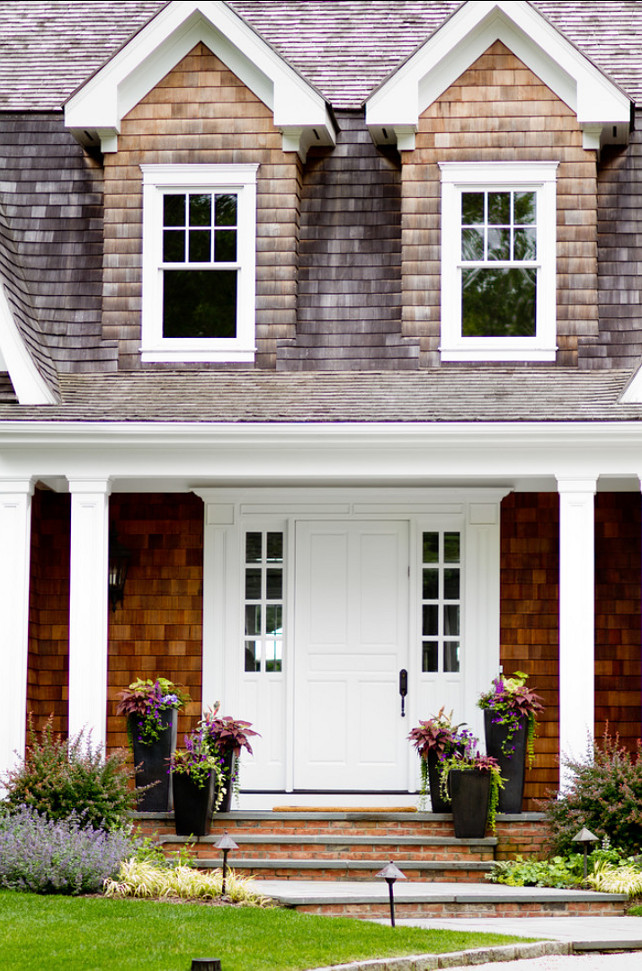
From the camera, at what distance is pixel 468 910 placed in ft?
31.1

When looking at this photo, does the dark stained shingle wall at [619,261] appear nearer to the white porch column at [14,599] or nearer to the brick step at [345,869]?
the brick step at [345,869]

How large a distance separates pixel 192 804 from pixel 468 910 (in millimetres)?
2437

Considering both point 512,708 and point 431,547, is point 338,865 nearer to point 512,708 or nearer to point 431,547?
point 512,708

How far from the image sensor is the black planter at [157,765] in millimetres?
11289

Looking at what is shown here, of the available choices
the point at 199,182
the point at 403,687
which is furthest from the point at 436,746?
the point at 199,182

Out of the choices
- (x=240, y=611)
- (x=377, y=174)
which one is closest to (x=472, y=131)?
(x=377, y=174)

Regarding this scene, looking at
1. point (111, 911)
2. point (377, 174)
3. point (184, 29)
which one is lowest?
point (111, 911)

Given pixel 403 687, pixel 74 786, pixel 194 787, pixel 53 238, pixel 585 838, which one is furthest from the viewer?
pixel 53 238

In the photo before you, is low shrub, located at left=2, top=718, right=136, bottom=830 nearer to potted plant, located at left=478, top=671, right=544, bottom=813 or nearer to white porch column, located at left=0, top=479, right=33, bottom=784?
white porch column, located at left=0, top=479, right=33, bottom=784

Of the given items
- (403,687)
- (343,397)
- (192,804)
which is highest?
(343,397)

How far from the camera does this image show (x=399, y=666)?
41.0 ft

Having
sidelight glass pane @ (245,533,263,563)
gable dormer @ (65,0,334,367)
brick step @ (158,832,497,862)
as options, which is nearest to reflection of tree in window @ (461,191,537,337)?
gable dormer @ (65,0,334,367)

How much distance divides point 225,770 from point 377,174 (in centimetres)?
564

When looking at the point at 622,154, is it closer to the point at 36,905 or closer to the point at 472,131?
the point at 472,131
